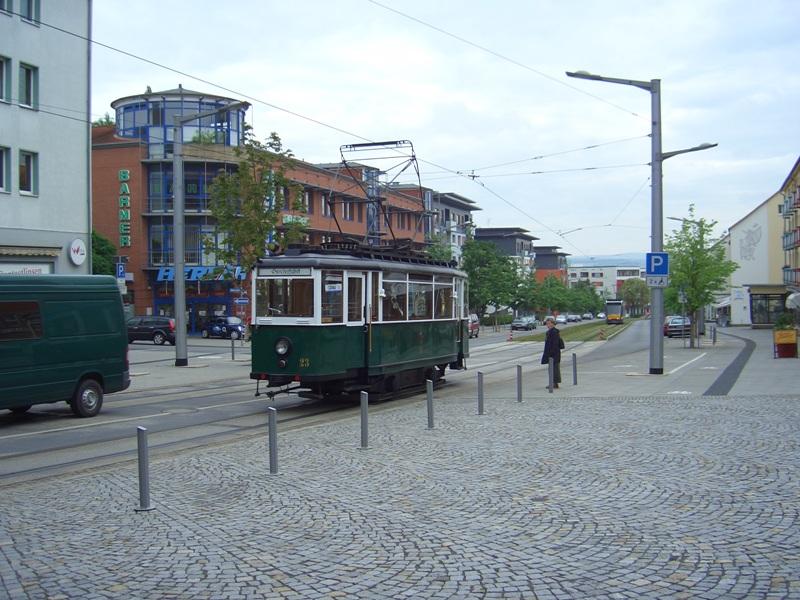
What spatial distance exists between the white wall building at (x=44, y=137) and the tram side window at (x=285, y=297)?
44.7ft

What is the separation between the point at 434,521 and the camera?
715 cm

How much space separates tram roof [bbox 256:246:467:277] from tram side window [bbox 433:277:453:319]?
1460 millimetres

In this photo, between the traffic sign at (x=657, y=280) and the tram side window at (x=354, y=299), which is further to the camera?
the traffic sign at (x=657, y=280)

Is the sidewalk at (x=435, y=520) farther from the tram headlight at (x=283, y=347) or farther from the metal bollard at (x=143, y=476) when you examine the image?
the tram headlight at (x=283, y=347)

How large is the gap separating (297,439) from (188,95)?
4862cm

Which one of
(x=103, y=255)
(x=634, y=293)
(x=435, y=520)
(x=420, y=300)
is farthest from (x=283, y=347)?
(x=634, y=293)

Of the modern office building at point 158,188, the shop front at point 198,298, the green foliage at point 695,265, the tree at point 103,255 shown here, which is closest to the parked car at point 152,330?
the tree at point 103,255

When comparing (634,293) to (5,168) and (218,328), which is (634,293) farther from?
(5,168)

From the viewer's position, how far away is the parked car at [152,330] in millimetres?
46750

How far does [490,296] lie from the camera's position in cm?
7094

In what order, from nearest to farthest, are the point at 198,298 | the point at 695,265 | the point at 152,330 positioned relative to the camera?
the point at 695,265, the point at 152,330, the point at 198,298

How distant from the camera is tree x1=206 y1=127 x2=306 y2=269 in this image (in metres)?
29.1

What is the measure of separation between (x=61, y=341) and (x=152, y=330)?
33174mm

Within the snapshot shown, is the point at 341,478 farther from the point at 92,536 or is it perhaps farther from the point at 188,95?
the point at 188,95
